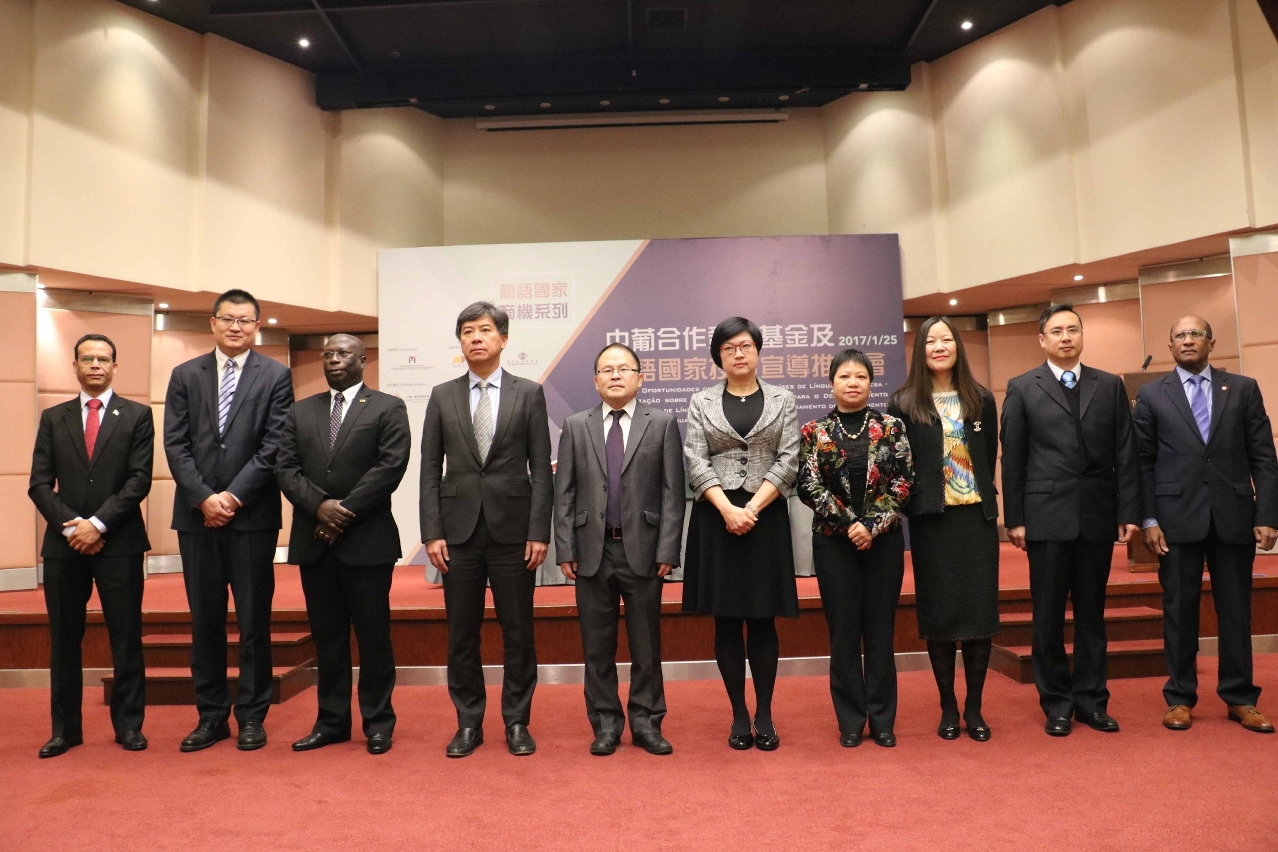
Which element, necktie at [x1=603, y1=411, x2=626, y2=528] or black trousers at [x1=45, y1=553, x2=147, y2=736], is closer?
necktie at [x1=603, y1=411, x2=626, y2=528]

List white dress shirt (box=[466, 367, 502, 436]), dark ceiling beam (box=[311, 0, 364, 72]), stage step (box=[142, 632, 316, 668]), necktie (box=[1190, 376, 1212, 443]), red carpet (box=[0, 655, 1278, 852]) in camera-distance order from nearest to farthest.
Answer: red carpet (box=[0, 655, 1278, 852]) < white dress shirt (box=[466, 367, 502, 436]) < necktie (box=[1190, 376, 1212, 443]) < stage step (box=[142, 632, 316, 668]) < dark ceiling beam (box=[311, 0, 364, 72])

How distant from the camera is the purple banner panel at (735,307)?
24.6 ft

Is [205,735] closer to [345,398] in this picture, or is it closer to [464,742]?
[464,742]

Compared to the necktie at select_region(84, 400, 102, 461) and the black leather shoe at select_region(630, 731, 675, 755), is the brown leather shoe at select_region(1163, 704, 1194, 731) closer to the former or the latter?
the black leather shoe at select_region(630, 731, 675, 755)

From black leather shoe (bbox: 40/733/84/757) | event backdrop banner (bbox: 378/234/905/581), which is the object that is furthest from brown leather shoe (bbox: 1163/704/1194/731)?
event backdrop banner (bbox: 378/234/905/581)

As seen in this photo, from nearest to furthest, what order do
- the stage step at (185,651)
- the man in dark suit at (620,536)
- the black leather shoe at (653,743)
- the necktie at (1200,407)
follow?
1. the black leather shoe at (653,743)
2. the man in dark suit at (620,536)
3. the necktie at (1200,407)
4. the stage step at (185,651)

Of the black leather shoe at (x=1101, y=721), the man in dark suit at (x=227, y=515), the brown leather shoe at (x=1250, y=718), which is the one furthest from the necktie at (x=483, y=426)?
the brown leather shoe at (x=1250, y=718)

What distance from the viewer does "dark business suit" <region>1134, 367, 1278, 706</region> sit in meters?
3.33

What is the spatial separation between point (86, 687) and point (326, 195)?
4.90m

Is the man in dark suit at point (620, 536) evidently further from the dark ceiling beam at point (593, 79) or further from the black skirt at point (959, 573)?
the dark ceiling beam at point (593, 79)

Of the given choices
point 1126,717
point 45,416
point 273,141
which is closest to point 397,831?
point 45,416

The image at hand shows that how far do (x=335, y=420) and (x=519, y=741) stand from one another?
1.40 metres

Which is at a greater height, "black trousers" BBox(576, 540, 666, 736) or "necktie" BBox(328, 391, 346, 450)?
"necktie" BBox(328, 391, 346, 450)

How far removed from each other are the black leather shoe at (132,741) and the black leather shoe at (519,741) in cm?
140
